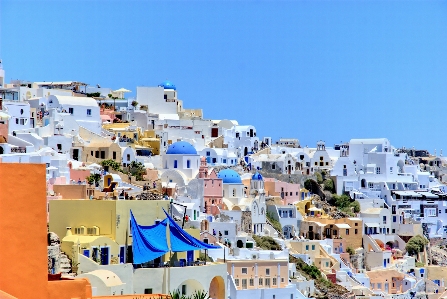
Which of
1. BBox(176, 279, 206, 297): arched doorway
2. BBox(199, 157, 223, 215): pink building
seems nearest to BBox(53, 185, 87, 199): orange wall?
BBox(176, 279, 206, 297): arched doorway

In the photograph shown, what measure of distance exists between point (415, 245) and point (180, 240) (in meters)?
33.2

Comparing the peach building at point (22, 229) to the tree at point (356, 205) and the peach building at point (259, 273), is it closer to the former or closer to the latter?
the peach building at point (259, 273)

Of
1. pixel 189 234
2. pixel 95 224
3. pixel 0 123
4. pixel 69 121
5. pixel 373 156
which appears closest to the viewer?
pixel 95 224

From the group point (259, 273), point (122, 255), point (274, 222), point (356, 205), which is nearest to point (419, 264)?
point (356, 205)

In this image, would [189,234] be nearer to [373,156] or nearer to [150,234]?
[150,234]

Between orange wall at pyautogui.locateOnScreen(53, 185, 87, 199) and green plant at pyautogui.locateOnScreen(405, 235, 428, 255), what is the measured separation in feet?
97.9

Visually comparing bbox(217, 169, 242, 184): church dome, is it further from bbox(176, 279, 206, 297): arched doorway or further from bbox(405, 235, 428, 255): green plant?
bbox(176, 279, 206, 297): arched doorway

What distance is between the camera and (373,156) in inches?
2793

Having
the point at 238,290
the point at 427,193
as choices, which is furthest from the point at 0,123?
the point at 427,193

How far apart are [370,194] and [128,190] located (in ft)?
90.0

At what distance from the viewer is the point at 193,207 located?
46812 millimetres

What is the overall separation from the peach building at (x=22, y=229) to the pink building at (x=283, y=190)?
47867 mm

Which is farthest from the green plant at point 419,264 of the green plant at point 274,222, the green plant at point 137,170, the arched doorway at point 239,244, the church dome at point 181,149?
the green plant at point 137,170

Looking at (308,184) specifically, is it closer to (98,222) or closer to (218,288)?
(218,288)
